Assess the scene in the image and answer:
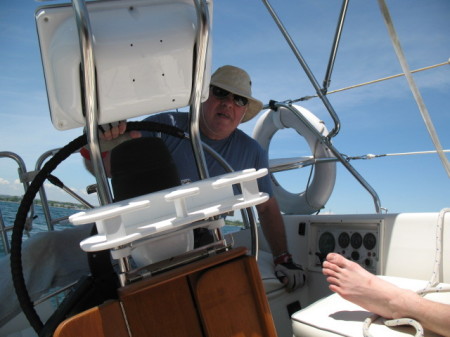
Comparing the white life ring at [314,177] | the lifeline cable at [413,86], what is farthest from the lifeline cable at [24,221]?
the white life ring at [314,177]

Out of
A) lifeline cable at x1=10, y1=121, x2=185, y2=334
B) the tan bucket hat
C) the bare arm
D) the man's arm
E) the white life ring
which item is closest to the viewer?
lifeline cable at x1=10, y1=121, x2=185, y2=334

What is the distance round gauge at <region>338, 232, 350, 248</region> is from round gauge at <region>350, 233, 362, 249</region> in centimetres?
3

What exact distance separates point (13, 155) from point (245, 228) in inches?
53.2

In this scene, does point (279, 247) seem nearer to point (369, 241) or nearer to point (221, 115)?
point (369, 241)

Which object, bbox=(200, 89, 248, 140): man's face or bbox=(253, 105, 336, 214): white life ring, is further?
bbox=(253, 105, 336, 214): white life ring

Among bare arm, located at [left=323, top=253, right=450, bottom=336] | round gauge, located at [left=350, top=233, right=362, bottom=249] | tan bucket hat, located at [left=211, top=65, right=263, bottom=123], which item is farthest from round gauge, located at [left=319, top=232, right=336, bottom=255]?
tan bucket hat, located at [left=211, top=65, right=263, bottom=123]

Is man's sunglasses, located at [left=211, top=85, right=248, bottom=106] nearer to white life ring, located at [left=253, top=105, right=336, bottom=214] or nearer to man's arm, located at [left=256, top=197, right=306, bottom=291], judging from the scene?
man's arm, located at [left=256, top=197, right=306, bottom=291]

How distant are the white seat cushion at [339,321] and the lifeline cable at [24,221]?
2.34ft

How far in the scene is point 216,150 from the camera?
2.08 metres

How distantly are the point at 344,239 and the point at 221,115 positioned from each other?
89cm

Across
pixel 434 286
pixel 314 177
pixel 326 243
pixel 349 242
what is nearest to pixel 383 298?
pixel 434 286

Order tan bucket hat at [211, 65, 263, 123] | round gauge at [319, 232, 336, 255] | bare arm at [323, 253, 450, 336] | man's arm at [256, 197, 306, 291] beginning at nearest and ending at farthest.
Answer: bare arm at [323, 253, 450, 336]
man's arm at [256, 197, 306, 291]
round gauge at [319, 232, 336, 255]
tan bucket hat at [211, 65, 263, 123]

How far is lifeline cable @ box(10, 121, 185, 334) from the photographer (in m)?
0.75

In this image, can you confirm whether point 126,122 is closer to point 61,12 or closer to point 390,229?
point 61,12
